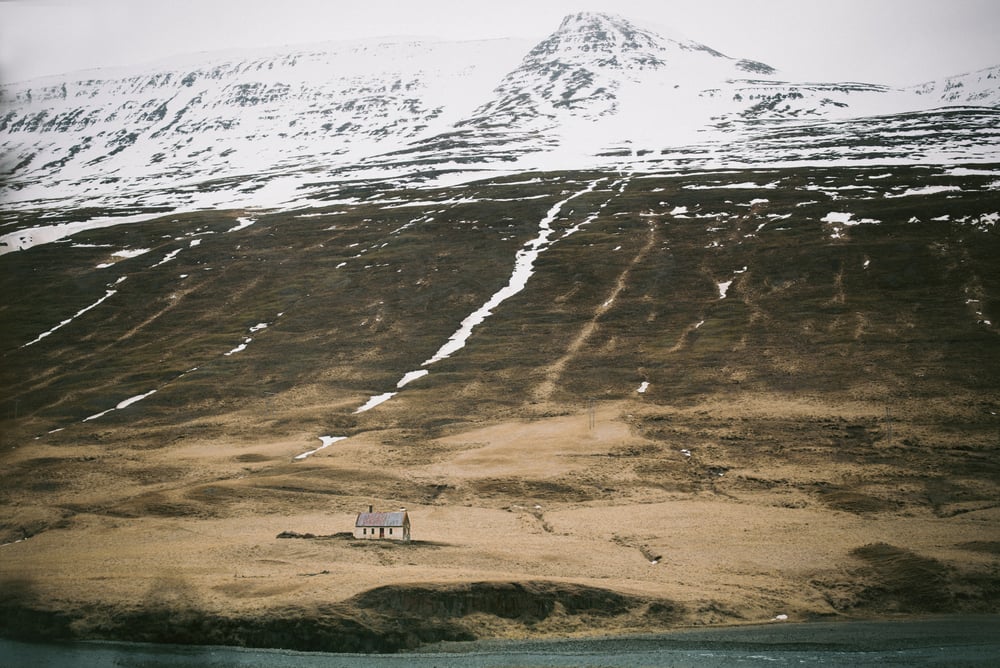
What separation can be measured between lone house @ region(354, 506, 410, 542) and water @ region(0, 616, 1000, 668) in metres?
10.5

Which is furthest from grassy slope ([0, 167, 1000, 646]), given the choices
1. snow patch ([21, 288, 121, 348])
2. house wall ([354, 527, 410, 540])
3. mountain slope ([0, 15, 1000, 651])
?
house wall ([354, 527, 410, 540])

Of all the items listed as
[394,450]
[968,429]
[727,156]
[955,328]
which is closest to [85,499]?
[394,450]

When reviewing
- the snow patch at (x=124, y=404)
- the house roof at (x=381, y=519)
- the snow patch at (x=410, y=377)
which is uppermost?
the house roof at (x=381, y=519)

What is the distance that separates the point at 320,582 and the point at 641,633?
17676 millimetres

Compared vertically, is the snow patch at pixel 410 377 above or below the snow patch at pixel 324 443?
above

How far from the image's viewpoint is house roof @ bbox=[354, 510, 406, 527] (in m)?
51.7

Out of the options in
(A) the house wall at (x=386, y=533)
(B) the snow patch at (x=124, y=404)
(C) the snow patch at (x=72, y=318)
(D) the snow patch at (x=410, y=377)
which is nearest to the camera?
(A) the house wall at (x=386, y=533)

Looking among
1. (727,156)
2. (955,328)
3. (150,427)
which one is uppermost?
(727,156)

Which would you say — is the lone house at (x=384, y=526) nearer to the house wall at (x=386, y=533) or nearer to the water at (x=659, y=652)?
the house wall at (x=386, y=533)

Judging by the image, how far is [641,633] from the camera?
42.5 meters

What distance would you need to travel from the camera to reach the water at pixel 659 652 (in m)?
39.7

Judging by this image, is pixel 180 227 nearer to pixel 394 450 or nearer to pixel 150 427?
pixel 150 427

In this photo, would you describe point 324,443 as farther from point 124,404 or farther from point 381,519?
point 124,404

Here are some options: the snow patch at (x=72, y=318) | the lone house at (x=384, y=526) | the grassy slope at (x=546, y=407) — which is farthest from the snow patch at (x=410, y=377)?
the snow patch at (x=72, y=318)
